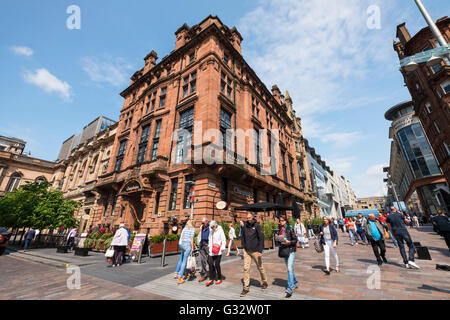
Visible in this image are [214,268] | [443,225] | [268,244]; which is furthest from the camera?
[268,244]

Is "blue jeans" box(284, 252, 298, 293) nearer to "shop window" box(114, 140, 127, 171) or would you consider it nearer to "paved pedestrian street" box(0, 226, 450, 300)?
"paved pedestrian street" box(0, 226, 450, 300)

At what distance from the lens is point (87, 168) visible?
109ft

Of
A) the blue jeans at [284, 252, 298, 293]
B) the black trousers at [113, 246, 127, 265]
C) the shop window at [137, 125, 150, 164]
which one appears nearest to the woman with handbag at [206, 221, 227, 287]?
the blue jeans at [284, 252, 298, 293]

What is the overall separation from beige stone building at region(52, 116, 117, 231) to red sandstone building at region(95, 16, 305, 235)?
19.4 feet

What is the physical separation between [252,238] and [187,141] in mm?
13289

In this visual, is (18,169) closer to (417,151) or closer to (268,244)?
(268,244)

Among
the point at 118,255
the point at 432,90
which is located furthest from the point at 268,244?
the point at 432,90

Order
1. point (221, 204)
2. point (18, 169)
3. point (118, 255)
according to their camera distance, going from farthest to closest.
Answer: point (18, 169) → point (221, 204) → point (118, 255)

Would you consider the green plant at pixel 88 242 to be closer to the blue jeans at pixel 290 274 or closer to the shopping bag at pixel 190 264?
the shopping bag at pixel 190 264

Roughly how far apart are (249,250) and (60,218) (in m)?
18.9

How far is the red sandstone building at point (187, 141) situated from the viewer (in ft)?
49.6

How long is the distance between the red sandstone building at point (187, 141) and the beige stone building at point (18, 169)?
31176mm

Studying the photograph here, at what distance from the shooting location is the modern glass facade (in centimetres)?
3641
